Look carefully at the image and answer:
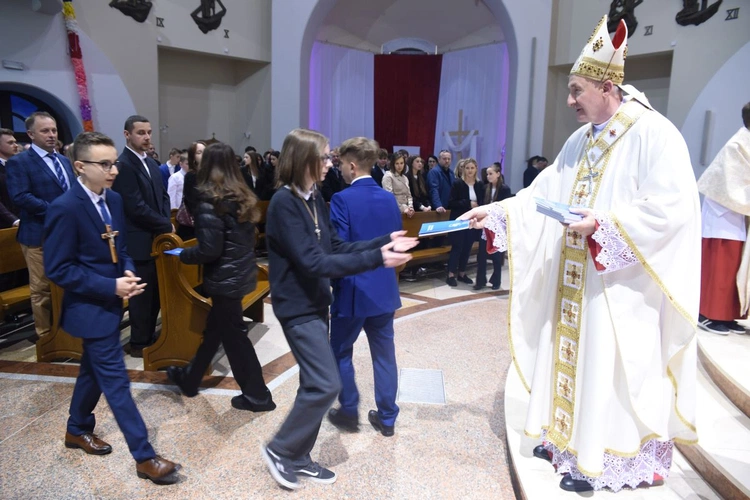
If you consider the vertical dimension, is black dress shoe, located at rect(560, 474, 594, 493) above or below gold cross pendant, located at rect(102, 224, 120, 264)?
below

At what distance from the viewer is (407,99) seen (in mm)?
14766

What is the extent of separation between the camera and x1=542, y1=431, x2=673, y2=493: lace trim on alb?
2289mm

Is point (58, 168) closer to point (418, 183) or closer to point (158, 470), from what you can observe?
point (158, 470)

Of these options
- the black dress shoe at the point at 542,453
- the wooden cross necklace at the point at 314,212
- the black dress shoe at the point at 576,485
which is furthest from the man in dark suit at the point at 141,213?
the black dress shoe at the point at 576,485

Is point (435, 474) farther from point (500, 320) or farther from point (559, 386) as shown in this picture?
point (500, 320)

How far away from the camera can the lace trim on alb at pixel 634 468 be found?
90.1 inches

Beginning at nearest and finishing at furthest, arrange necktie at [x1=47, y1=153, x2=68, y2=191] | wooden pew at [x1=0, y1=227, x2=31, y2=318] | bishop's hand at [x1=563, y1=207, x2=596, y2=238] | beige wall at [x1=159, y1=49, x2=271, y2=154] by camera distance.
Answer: bishop's hand at [x1=563, y1=207, x2=596, y2=238] < necktie at [x1=47, y1=153, x2=68, y2=191] < wooden pew at [x1=0, y1=227, x2=31, y2=318] < beige wall at [x1=159, y1=49, x2=271, y2=154]

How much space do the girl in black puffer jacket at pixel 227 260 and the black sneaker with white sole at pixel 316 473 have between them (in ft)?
2.55

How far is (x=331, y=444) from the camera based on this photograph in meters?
2.82

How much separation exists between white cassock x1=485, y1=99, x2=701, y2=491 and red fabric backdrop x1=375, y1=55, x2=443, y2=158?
12751mm

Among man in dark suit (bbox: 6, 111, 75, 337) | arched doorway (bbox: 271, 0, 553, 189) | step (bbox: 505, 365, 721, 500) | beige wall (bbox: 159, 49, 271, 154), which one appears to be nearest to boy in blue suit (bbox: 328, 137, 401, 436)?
step (bbox: 505, 365, 721, 500)

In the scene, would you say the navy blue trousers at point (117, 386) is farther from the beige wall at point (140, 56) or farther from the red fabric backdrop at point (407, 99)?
the red fabric backdrop at point (407, 99)

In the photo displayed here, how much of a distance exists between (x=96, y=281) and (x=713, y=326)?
409 cm

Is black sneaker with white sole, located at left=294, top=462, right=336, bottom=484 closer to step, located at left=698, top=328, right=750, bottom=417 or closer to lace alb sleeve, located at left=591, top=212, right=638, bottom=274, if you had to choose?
lace alb sleeve, located at left=591, top=212, right=638, bottom=274
